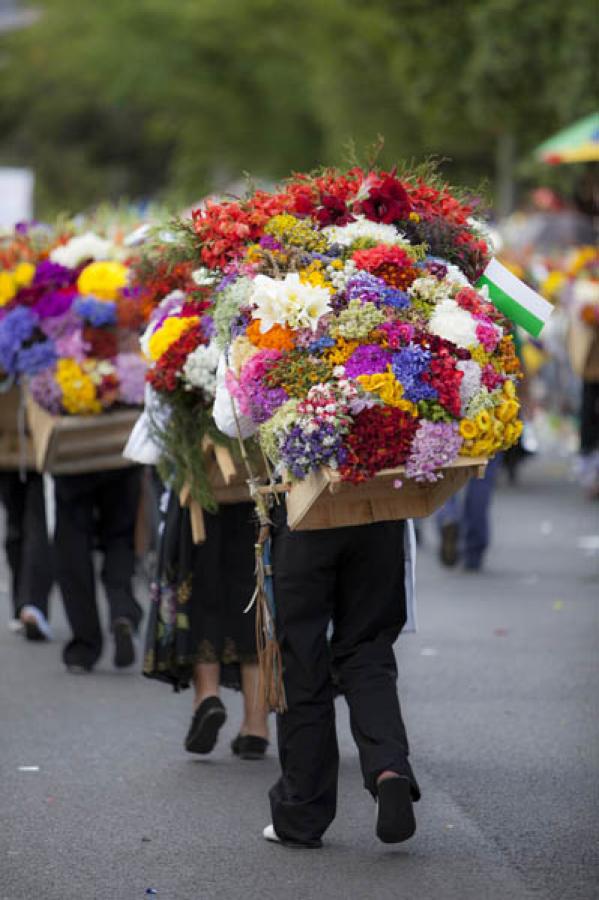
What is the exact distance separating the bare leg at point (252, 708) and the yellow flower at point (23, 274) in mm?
2966

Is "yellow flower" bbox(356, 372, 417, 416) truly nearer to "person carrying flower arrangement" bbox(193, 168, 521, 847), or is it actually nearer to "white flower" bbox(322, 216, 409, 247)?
"person carrying flower arrangement" bbox(193, 168, 521, 847)

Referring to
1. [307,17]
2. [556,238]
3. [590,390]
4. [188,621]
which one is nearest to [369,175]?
[188,621]

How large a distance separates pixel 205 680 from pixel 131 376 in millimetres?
2448

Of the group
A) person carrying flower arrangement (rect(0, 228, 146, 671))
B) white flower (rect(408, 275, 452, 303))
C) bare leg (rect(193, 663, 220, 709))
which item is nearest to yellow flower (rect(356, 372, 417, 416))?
white flower (rect(408, 275, 452, 303))

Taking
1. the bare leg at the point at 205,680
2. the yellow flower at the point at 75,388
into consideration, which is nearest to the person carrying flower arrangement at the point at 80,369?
the yellow flower at the point at 75,388

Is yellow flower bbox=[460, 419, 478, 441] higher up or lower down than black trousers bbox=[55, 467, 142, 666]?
higher up

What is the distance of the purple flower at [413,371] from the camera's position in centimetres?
594

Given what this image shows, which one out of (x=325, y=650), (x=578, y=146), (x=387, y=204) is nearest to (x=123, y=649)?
(x=325, y=650)

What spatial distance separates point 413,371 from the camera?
5.96 metres

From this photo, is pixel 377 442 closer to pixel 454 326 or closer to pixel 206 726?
pixel 454 326

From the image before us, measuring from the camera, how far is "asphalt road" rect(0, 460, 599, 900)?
605 centimetres

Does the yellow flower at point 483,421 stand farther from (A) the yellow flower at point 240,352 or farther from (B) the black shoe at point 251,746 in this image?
(B) the black shoe at point 251,746

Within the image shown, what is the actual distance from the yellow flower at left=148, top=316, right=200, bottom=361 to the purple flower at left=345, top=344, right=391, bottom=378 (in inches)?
57.4

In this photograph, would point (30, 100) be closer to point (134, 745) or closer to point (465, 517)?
point (465, 517)
